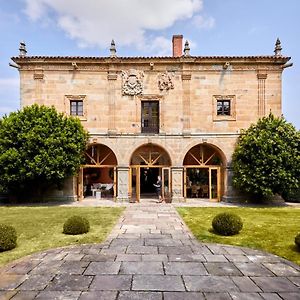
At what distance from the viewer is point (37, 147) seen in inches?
580

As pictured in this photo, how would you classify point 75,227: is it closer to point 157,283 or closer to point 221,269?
point 157,283

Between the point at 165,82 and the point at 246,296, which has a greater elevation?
the point at 165,82

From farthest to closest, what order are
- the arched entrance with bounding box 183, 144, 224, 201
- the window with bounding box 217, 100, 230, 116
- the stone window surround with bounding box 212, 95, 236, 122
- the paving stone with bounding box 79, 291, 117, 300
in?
the arched entrance with bounding box 183, 144, 224, 201
the window with bounding box 217, 100, 230, 116
the stone window surround with bounding box 212, 95, 236, 122
the paving stone with bounding box 79, 291, 117, 300

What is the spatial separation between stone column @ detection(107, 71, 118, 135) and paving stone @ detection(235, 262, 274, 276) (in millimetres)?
12474

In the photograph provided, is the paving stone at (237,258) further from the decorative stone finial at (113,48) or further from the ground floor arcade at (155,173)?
the decorative stone finial at (113,48)

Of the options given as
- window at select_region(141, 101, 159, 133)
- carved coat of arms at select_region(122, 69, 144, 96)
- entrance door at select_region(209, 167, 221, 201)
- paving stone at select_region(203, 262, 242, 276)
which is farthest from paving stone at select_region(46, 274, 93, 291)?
entrance door at select_region(209, 167, 221, 201)

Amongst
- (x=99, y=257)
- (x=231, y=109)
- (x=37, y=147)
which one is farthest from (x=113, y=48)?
(x=99, y=257)

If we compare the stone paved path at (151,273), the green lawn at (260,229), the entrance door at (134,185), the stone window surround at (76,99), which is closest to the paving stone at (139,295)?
the stone paved path at (151,273)

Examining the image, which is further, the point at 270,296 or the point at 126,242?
the point at 126,242

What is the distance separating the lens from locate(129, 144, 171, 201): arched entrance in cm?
1730

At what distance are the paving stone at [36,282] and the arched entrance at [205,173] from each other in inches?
490

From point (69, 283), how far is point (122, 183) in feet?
38.7

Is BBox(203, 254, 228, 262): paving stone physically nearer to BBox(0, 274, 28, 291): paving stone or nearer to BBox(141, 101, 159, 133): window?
BBox(0, 274, 28, 291): paving stone

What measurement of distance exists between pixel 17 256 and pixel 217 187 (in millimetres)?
13807
